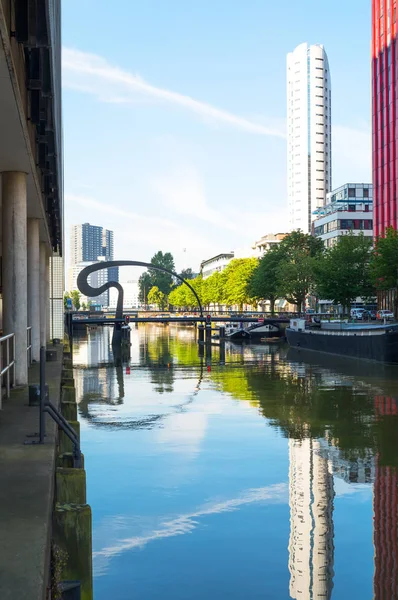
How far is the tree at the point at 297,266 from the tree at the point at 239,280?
22229 mm

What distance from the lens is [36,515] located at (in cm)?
919

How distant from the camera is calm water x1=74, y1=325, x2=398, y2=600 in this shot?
15547 millimetres

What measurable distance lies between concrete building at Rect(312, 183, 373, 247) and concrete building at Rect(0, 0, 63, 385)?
129919mm

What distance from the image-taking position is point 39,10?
534 inches

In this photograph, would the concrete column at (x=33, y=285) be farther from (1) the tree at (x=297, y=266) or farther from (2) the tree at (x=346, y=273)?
(1) the tree at (x=297, y=266)

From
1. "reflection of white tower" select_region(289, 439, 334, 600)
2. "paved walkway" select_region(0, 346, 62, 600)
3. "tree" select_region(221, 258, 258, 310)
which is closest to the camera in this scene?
"paved walkway" select_region(0, 346, 62, 600)

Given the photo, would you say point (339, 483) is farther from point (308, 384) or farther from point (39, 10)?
point (308, 384)

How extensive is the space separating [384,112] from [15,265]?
92.4 meters

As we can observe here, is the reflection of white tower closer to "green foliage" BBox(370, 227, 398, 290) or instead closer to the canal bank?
the canal bank

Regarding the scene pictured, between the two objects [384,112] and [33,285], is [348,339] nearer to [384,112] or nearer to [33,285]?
[384,112]

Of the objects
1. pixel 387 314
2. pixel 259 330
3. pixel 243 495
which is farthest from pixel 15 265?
pixel 259 330

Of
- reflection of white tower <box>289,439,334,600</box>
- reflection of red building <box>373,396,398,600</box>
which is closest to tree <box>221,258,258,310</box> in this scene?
reflection of white tower <box>289,439,334,600</box>

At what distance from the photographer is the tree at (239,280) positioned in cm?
17250

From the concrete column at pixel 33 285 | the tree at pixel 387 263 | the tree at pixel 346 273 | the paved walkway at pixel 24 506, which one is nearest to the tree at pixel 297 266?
the tree at pixel 346 273
